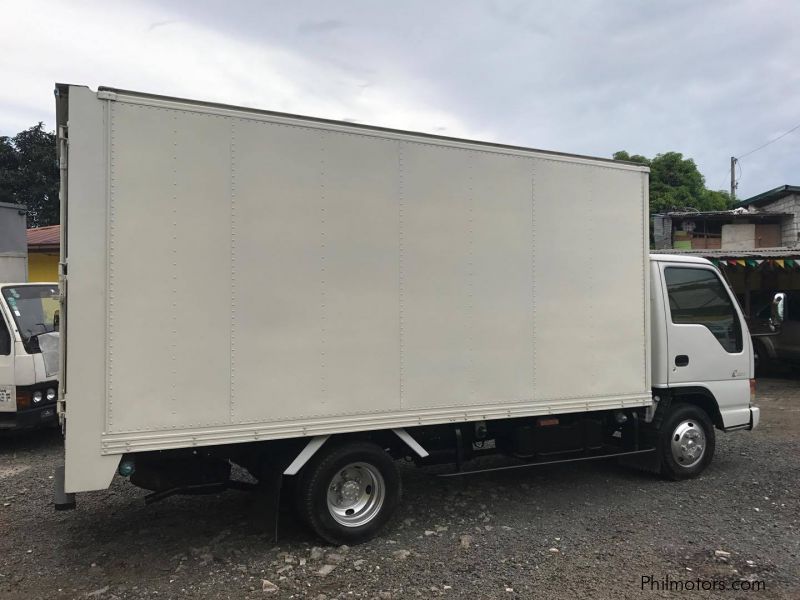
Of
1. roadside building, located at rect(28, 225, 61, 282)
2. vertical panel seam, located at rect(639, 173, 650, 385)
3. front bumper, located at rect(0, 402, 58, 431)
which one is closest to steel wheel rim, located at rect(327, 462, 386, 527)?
vertical panel seam, located at rect(639, 173, 650, 385)

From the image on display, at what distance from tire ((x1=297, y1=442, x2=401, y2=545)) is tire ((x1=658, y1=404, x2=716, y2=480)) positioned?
2915 millimetres

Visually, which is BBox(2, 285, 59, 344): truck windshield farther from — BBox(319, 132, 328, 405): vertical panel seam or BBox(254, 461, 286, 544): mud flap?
BBox(319, 132, 328, 405): vertical panel seam

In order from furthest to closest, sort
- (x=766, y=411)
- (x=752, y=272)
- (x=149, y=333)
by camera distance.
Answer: (x=752, y=272)
(x=766, y=411)
(x=149, y=333)

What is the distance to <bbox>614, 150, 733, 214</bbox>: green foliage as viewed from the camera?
29469 millimetres

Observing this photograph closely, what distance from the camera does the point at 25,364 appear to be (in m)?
6.66

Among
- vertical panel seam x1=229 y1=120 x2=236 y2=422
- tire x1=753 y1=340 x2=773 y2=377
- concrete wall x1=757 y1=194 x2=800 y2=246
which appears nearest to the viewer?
vertical panel seam x1=229 y1=120 x2=236 y2=422

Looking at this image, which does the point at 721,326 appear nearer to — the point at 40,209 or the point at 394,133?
the point at 394,133

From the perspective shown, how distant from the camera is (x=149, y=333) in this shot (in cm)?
368

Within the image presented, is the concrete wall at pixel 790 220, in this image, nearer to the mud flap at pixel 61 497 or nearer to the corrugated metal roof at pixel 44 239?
the corrugated metal roof at pixel 44 239

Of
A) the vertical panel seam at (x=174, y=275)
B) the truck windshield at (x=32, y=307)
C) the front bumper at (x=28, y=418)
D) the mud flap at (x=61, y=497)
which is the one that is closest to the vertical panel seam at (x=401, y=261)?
the vertical panel seam at (x=174, y=275)

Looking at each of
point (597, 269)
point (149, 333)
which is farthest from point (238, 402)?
point (597, 269)

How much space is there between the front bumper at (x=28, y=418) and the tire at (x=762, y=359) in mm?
13243

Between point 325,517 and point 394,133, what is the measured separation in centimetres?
285

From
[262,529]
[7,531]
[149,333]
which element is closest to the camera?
[149,333]
